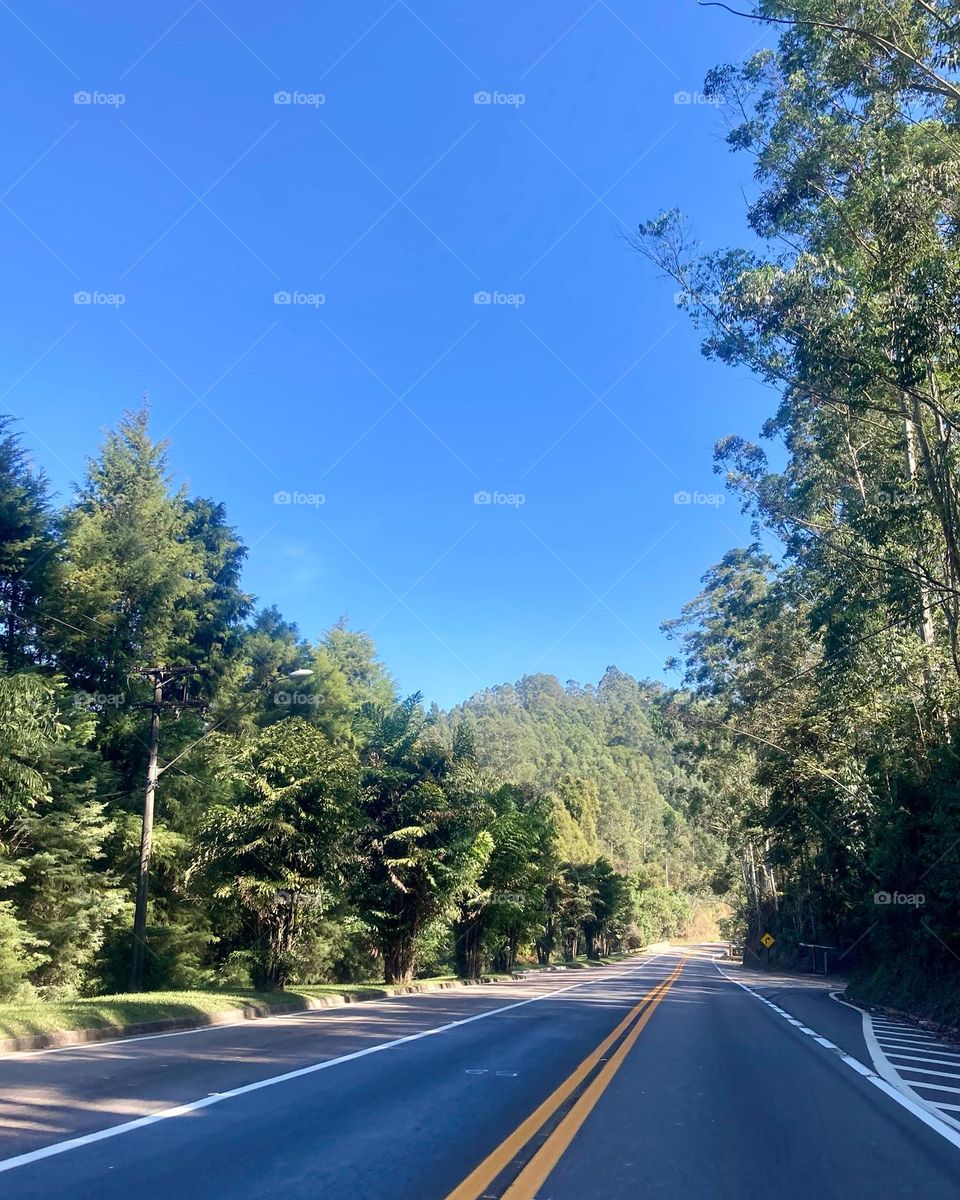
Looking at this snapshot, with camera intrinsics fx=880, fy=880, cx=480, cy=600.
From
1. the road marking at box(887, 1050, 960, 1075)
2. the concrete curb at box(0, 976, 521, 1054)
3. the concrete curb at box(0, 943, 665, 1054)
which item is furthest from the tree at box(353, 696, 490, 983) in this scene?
the road marking at box(887, 1050, 960, 1075)

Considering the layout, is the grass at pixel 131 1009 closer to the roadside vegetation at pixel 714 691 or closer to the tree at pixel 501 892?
the roadside vegetation at pixel 714 691

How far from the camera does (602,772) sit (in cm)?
14962

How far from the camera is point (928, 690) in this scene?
24.7 m

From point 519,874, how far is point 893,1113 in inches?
1348

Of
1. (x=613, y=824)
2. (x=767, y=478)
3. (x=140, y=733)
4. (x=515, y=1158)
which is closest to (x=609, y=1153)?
(x=515, y=1158)

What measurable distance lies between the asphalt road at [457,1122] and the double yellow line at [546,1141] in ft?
0.08

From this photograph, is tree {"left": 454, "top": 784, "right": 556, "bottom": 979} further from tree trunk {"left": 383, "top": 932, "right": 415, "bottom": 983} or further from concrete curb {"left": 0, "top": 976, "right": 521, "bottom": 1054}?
concrete curb {"left": 0, "top": 976, "right": 521, "bottom": 1054}

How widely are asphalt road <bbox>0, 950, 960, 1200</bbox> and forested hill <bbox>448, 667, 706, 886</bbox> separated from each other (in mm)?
76703

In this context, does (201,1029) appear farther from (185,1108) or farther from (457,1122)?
(457,1122)

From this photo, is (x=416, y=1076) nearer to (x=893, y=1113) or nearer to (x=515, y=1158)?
(x=515, y=1158)

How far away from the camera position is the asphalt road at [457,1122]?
5.49m

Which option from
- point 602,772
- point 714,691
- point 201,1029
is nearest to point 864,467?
point 714,691

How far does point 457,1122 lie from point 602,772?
146197mm

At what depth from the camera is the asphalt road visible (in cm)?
549
